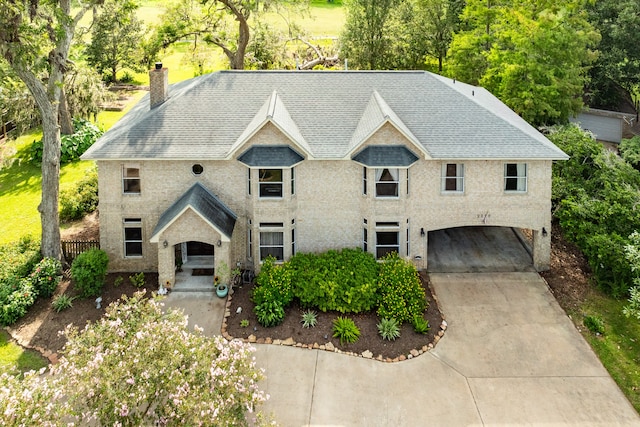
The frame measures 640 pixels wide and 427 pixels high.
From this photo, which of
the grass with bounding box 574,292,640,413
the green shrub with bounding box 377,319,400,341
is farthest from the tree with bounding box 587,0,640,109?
the green shrub with bounding box 377,319,400,341

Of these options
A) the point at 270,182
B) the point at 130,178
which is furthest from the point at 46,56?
the point at 270,182

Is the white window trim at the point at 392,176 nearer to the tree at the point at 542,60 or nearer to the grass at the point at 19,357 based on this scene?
the tree at the point at 542,60

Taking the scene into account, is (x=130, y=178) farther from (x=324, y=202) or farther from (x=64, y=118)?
(x=64, y=118)

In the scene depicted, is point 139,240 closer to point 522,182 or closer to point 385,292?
point 385,292

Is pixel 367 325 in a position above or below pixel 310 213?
below

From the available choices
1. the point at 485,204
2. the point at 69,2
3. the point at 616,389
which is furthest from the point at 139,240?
the point at 616,389

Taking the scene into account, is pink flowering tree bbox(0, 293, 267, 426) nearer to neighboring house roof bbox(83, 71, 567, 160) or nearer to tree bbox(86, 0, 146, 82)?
neighboring house roof bbox(83, 71, 567, 160)
